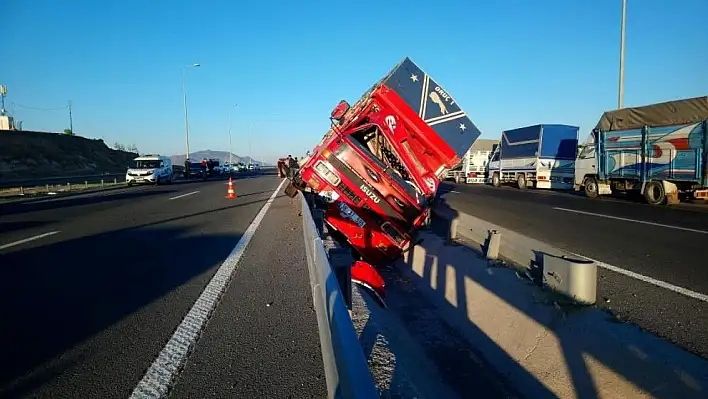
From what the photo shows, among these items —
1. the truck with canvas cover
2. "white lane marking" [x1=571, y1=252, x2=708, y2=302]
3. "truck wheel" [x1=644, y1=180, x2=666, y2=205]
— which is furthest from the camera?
"truck wheel" [x1=644, y1=180, x2=666, y2=205]

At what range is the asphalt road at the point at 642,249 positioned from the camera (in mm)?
4289

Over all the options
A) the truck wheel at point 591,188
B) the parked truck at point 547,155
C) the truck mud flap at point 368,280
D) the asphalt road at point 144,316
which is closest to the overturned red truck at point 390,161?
the asphalt road at point 144,316

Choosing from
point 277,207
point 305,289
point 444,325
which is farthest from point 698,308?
point 277,207

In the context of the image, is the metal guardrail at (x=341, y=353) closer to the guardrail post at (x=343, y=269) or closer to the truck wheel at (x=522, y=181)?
the guardrail post at (x=343, y=269)

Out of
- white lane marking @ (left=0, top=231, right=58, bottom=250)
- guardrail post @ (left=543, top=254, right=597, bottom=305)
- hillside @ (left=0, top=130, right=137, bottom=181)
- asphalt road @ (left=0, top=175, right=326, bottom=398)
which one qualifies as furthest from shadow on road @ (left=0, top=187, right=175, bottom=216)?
hillside @ (left=0, top=130, right=137, bottom=181)

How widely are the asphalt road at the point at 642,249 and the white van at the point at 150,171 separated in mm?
22881

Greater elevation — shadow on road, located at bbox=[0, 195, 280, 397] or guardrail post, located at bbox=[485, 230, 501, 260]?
guardrail post, located at bbox=[485, 230, 501, 260]

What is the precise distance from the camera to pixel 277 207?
47.6ft

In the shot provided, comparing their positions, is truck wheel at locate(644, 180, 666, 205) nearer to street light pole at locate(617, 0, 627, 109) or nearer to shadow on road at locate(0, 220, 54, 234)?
street light pole at locate(617, 0, 627, 109)

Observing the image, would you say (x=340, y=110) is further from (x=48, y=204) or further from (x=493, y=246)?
(x=48, y=204)

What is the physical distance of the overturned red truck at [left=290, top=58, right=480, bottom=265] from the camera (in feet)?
25.0

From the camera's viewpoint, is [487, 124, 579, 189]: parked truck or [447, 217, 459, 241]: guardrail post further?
[487, 124, 579, 189]: parked truck

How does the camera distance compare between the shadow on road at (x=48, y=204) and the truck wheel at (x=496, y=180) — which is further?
the truck wheel at (x=496, y=180)

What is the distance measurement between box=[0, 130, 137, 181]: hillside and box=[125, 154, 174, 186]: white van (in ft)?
66.1
